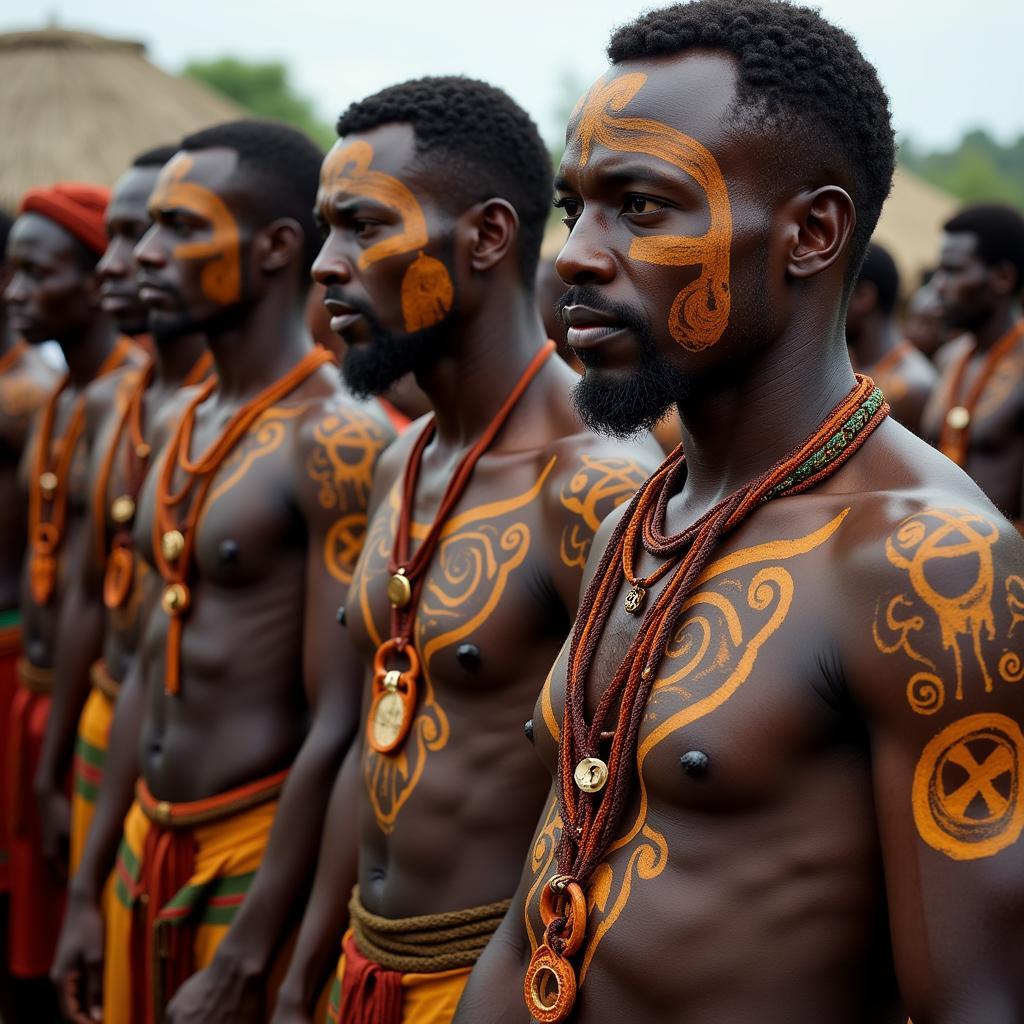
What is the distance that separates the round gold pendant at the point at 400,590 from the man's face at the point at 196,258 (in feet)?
5.47

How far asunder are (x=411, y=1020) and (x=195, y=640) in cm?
150

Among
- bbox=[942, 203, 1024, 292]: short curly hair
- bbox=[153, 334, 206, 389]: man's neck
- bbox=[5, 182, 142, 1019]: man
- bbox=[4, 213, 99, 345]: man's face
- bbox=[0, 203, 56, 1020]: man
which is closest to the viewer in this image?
bbox=[153, 334, 206, 389]: man's neck

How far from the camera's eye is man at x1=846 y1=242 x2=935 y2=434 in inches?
400

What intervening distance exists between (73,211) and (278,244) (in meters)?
2.57

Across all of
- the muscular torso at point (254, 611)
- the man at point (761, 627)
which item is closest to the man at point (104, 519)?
the muscular torso at point (254, 611)

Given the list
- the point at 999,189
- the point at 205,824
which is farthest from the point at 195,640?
the point at 999,189

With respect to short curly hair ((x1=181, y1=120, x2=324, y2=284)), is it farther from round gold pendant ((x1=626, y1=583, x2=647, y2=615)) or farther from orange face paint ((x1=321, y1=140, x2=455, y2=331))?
round gold pendant ((x1=626, y1=583, x2=647, y2=615))

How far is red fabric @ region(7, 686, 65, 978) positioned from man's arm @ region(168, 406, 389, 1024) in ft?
8.69

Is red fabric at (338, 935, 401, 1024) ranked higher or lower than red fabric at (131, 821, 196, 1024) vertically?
higher

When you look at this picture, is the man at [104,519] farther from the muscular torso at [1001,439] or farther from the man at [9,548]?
the muscular torso at [1001,439]

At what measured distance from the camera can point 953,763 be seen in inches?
75.0

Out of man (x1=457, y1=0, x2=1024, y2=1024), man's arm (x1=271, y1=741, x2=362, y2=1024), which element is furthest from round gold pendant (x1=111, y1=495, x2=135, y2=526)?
man (x1=457, y1=0, x2=1024, y2=1024)

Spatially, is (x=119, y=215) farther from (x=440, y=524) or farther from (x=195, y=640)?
(x=440, y=524)

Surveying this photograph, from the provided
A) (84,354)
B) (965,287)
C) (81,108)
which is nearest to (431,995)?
A: (84,354)
